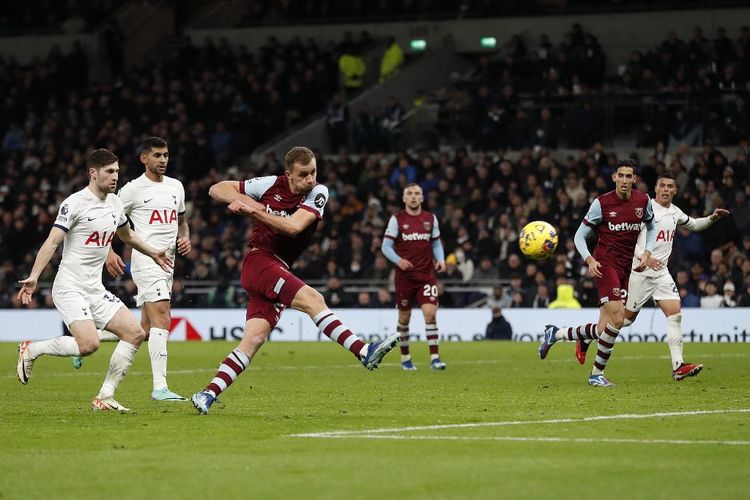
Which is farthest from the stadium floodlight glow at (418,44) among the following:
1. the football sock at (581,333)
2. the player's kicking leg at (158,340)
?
the player's kicking leg at (158,340)

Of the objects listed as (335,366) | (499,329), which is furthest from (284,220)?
(499,329)

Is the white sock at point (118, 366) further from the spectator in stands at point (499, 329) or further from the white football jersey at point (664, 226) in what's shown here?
the spectator in stands at point (499, 329)

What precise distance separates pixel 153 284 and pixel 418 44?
86.4 feet

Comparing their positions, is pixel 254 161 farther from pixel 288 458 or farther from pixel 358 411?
pixel 288 458

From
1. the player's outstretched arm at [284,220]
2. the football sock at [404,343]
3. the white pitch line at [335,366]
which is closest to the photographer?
the player's outstretched arm at [284,220]

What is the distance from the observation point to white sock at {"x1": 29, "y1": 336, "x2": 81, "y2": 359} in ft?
41.1

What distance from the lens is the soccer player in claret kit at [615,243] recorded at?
15609 mm

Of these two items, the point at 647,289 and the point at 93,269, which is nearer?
the point at 93,269

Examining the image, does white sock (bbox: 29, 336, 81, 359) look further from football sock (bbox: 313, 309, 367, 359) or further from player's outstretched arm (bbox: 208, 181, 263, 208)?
football sock (bbox: 313, 309, 367, 359)

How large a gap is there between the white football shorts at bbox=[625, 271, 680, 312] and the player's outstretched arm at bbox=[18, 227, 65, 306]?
7504 mm

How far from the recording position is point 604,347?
15.7 metres

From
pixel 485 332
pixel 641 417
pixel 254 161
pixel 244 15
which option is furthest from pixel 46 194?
pixel 641 417

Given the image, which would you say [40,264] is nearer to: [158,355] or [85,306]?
[85,306]

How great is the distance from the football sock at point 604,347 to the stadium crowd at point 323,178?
10366 millimetres
